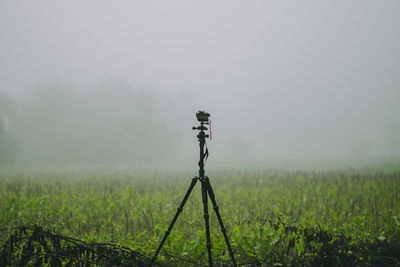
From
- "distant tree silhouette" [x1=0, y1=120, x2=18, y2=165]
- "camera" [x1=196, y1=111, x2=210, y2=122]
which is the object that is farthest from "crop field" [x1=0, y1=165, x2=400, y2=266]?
"distant tree silhouette" [x1=0, y1=120, x2=18, y2=165]

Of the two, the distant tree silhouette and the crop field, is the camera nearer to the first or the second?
the crop field

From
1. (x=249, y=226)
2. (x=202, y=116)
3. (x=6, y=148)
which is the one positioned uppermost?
(x=202, y=116)

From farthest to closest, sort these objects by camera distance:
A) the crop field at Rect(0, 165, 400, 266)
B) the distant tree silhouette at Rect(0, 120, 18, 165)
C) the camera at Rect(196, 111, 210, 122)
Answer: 1. the distant tree silhouette at Rect(0, 120, 18, 165)
2. the crop field at Rect(0, 165, 400, 266)
3. the camera at Rect(196, 111, 210, 122)

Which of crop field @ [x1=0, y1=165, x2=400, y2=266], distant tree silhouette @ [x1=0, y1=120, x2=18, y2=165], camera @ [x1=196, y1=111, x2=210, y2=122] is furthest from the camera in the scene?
distant tree silhouette @ [x1=0, y1=120, x2=18, y2=165]

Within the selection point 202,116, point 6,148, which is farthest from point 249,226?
point 6,148

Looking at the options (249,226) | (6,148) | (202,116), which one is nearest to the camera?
(202,116)

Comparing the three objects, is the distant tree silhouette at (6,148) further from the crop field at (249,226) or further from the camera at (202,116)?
the camera at (202,116)

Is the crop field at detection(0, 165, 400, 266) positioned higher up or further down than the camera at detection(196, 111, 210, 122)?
further down

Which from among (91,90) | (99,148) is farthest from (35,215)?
(91,90)

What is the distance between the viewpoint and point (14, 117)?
52.2 m

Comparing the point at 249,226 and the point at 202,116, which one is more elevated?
the point at 202,116

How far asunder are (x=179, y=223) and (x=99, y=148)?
49.4m

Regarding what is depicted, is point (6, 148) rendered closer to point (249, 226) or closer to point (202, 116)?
point (249, 226)

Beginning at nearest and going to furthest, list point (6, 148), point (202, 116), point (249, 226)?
1. point (202, 116)
2. point (249, 226)
3. point (6, 148)
